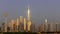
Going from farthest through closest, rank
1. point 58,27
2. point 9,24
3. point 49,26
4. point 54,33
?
point 9,24, point 49,26, point 58,27, point 54,33

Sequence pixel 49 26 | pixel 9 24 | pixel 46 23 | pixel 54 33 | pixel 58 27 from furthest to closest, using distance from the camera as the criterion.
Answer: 1. pixel 9 24
2. pixel 46 23
3. pixel 49 26
4. pixel 58 27
5. pixel 54 33

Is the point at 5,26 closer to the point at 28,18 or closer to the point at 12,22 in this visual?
the point at 12,22

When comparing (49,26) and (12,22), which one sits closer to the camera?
(49,26)

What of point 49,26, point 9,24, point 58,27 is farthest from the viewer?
point 9,24

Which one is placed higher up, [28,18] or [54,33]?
[28,18]

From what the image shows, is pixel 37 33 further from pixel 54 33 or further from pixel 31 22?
pixel 31 22

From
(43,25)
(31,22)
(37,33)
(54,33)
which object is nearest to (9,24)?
(31,22)

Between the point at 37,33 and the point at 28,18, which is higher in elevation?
the point at 28,18

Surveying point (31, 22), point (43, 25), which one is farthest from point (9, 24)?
point (43, 25)

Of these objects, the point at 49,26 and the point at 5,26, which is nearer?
the point at 49,26
